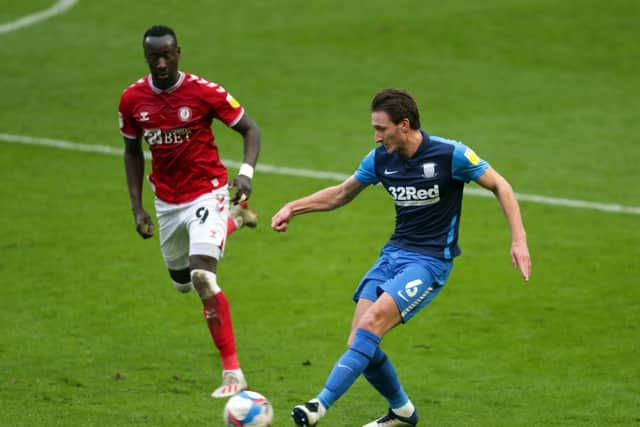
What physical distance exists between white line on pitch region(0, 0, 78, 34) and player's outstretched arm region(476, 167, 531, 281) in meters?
22.4

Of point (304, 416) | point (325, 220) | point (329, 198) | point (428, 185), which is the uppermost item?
point (428, 185)

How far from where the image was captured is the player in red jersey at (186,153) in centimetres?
1036

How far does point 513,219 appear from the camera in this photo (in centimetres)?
875

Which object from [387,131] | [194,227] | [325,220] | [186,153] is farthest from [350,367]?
[325,220]

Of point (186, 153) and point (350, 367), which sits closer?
point (350, 367)

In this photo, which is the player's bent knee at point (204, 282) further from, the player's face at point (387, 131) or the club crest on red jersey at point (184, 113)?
the player's face at point (387, 131)

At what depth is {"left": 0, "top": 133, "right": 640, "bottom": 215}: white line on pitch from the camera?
17.9 m

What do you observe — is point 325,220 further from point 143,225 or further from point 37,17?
point 37,17

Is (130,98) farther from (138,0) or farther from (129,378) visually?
(138,0)

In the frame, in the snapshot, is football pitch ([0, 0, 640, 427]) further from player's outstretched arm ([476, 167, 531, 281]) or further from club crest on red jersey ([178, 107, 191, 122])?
club crest on red jersey ([178, 107, 191, 122])

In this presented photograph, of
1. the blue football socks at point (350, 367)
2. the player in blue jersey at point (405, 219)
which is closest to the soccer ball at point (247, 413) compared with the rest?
the blue football socks at point (350, 367)

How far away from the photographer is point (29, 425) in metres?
9.18

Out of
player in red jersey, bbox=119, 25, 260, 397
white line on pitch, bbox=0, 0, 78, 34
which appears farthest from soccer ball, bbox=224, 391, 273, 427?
white line on pitch, bbox=0, 0, 78, 34

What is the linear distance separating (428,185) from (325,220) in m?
8.56
